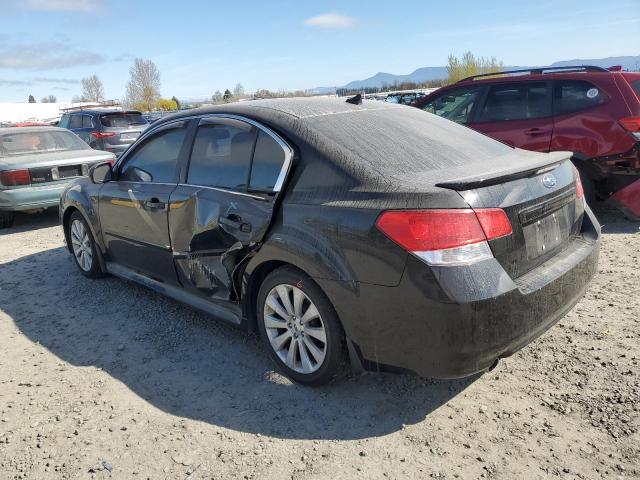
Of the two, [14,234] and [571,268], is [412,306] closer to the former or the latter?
[571,268]

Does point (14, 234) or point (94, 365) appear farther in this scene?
point (14, 234)

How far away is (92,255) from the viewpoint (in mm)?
5059

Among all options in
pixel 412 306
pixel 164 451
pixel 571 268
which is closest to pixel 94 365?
pixel 164 451

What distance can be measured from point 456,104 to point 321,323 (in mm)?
5506

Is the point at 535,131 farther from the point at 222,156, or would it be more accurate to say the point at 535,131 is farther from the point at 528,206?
the point at 222,156

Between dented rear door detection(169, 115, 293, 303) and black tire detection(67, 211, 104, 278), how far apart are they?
64.7 inches

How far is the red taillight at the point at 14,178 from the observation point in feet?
24.8

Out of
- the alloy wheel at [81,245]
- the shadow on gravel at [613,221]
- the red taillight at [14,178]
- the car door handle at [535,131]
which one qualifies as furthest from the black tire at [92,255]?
the shadow on gravel at [613,221]

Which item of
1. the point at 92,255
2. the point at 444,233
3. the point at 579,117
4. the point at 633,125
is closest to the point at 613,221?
the point at 633,125

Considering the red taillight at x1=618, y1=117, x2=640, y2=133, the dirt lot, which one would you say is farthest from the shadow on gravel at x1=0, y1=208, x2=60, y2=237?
the red taillight at x1=618, y1=117, x2=640, y2=133

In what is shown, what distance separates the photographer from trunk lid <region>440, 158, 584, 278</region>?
2518mm

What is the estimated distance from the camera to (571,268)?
2.87 meters

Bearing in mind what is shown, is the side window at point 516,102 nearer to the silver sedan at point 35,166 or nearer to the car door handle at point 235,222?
the car door handle at point 235,222

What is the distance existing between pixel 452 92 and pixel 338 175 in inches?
212
